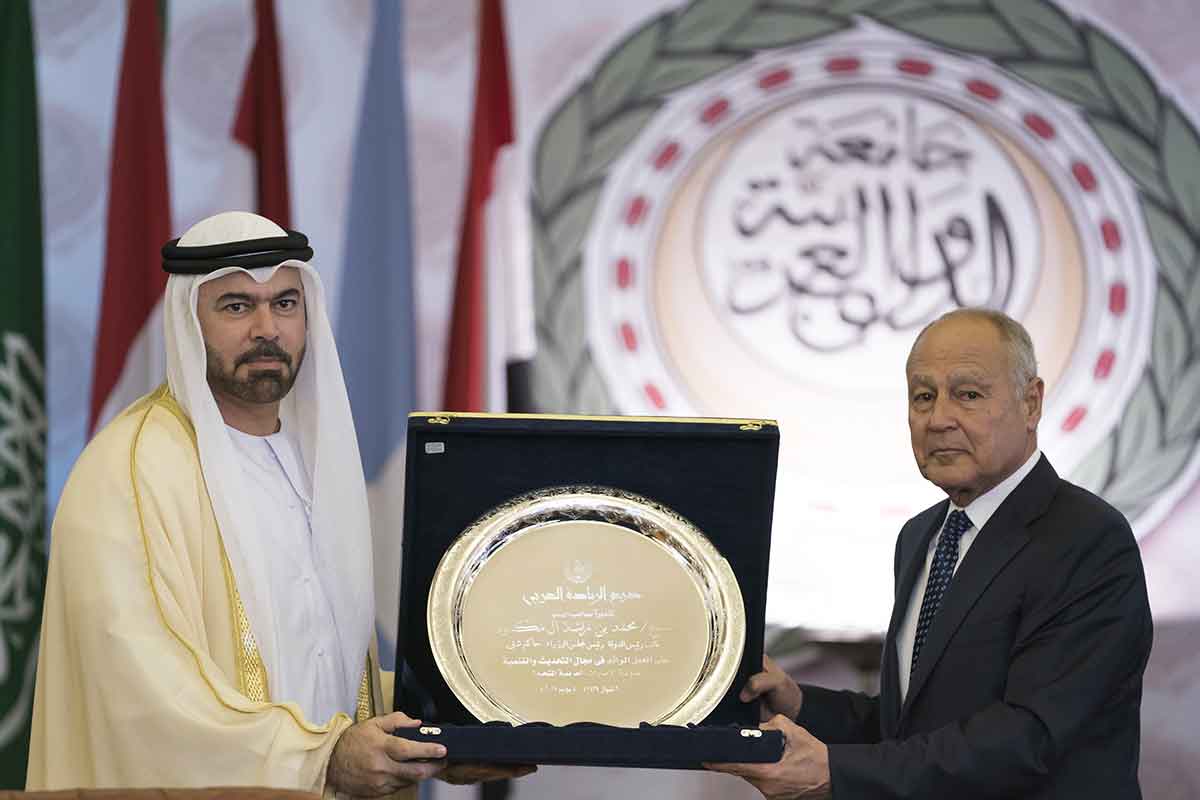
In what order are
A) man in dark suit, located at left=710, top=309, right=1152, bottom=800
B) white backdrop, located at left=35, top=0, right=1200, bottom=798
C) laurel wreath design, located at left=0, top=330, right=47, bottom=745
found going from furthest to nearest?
white backdrop, located at left=35, top=0, right=1200, bottom=798
laurel wreath design, located at left=0, top=330, right=47, bottom=745
man in dark suit, located at left=710, top=309, right=1152, bottom=800

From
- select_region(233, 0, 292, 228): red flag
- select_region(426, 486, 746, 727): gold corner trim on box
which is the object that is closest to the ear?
select_region(426, 486, 746, 727): gold corner trim on box

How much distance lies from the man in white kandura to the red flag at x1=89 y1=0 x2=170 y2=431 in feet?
6.03

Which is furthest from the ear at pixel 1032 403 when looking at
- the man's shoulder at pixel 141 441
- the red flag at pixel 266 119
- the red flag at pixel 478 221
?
the red flag at pixel 266 119

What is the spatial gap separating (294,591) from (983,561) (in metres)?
1.33

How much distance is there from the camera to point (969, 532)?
2.89 m

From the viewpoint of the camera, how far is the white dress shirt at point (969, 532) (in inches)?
113

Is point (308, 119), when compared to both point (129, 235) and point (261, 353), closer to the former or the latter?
point (129, 235)

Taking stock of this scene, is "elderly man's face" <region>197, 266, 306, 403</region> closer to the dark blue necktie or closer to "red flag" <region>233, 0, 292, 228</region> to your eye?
the dark blue necktie

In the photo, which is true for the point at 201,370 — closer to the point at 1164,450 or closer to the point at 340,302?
the point at 340,302

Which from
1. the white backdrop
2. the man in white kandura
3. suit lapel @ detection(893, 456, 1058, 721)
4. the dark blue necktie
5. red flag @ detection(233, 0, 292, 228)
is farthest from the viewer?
the white backdrop

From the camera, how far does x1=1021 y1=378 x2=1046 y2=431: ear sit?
2.87m

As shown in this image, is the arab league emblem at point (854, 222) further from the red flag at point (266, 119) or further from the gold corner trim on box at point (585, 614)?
the gold corner trim on box at point (585, 614)

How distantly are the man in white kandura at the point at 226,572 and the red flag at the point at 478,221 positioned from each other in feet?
5.84

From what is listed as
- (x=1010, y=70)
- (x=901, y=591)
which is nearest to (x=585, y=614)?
(x=901, y=591)
